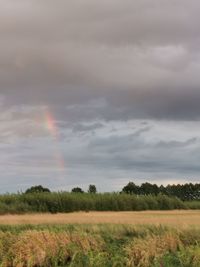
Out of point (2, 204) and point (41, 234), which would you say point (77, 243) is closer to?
point (41, 234)

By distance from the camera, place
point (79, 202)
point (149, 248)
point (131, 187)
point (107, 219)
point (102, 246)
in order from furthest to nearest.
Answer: point (131, 187)
point (79, 202)
point (107, 219)
point (102, 246)
point (149, 248)

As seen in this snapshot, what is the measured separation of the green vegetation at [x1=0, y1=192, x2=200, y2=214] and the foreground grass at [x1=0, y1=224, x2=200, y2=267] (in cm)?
3039

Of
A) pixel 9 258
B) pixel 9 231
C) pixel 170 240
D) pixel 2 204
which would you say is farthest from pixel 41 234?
pixel 2 204

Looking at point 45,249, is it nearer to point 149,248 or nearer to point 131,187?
point 149,248

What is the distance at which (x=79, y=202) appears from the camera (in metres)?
64.6

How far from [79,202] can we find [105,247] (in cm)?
3831

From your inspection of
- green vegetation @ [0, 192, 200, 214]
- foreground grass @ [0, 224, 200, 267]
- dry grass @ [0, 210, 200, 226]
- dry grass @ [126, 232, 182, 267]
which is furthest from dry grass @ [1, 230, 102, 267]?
green vegetation @ [0, 192, 200, 214]

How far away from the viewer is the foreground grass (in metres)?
24.2

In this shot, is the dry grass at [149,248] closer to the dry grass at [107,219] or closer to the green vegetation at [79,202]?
the dry grass at [107,219]

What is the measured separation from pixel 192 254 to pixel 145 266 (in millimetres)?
1844

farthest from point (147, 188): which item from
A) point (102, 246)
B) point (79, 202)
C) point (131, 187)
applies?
point (102, 246)

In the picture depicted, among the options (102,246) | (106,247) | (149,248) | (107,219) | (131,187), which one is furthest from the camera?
(131,187)

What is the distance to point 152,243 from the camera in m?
24.8

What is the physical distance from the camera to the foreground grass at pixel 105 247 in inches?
952
